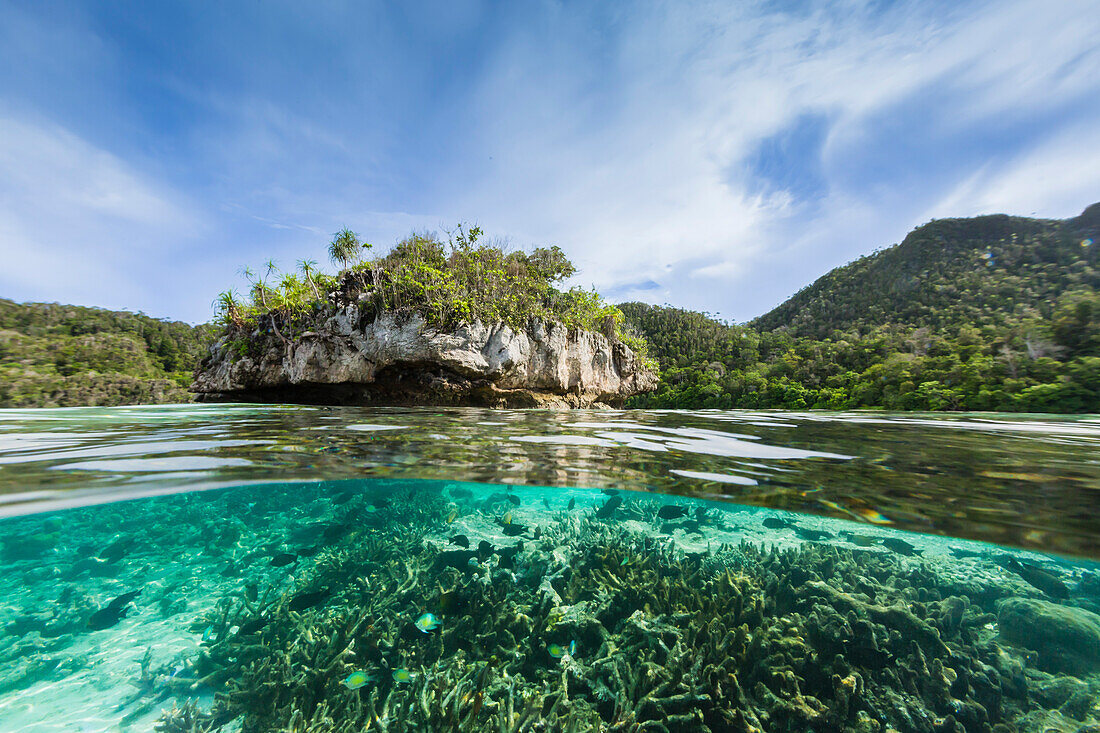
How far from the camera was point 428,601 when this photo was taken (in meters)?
6.17

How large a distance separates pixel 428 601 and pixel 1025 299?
172ft

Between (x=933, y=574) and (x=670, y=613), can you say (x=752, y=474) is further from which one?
(x=933, y=574)

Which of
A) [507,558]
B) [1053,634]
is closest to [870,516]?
[1053,634]

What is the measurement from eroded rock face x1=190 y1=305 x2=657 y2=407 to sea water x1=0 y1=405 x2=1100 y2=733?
26.0 feet

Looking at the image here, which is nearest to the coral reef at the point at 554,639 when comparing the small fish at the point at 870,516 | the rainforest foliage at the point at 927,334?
the small fish at the point at 870,516

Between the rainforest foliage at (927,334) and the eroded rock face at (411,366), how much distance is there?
17776 millimetres

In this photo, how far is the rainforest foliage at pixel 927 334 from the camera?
15809mm

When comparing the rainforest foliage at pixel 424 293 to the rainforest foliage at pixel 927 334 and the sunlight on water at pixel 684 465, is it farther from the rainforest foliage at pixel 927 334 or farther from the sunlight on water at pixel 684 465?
the rainforest foliage at pixel 927 334

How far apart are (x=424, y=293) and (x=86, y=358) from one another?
59.5 ft

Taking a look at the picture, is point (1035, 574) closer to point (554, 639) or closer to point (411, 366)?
point (554, 639)

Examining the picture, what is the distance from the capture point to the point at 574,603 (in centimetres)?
613

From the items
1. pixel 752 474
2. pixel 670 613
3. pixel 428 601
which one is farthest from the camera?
pixel 428 601

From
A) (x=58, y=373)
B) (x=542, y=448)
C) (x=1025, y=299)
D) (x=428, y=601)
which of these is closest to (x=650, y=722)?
(x=542, y=448)

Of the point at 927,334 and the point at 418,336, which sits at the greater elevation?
the point at 927,334
